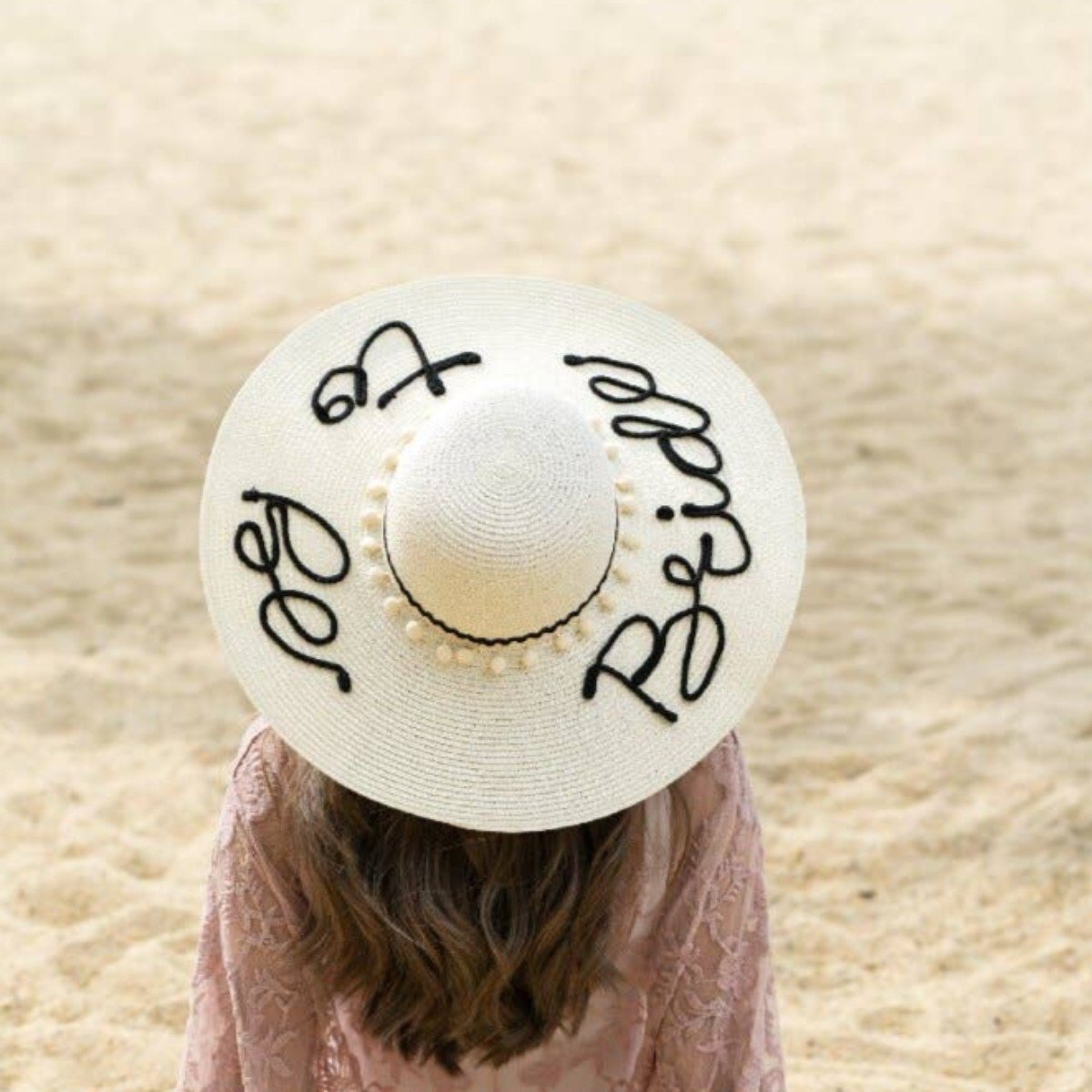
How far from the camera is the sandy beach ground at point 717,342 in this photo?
3334 millimetres

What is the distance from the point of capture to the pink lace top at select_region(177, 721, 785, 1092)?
1.75m

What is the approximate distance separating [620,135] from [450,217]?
1177 mm

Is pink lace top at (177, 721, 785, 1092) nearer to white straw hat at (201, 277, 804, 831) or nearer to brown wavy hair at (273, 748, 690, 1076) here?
brown wavy hair at (273, 748, 690, 1076)

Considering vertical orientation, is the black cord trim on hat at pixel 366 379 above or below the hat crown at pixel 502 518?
above

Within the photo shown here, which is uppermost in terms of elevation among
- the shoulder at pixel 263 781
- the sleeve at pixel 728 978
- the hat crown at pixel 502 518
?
the hat crown at pixel 502 518

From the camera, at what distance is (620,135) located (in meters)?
7.62

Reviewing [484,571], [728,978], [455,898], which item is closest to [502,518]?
[484,571]

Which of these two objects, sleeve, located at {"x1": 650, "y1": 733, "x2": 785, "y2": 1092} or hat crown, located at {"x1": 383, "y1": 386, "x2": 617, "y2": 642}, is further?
sleeve, located at {"x1": 650, "y1": 733, "x2": 785, "y2": 1092}

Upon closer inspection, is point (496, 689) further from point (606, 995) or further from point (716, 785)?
point (606, 995)

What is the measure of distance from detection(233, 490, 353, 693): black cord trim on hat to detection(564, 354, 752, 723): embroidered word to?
23 cm

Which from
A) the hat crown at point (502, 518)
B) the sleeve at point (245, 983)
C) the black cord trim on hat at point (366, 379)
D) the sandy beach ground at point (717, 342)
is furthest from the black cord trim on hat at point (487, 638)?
the sandy beach ground at point (717, 342)

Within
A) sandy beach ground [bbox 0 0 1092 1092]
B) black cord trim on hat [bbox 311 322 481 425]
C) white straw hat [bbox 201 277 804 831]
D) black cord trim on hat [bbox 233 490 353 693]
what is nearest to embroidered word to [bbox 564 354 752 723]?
white straw hat [bbox 201 277 804 831]

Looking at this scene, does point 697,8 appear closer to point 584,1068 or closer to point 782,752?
point 782,752

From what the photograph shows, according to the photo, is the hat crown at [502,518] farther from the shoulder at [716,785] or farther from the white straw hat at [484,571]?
the shoulder at [716,785]
